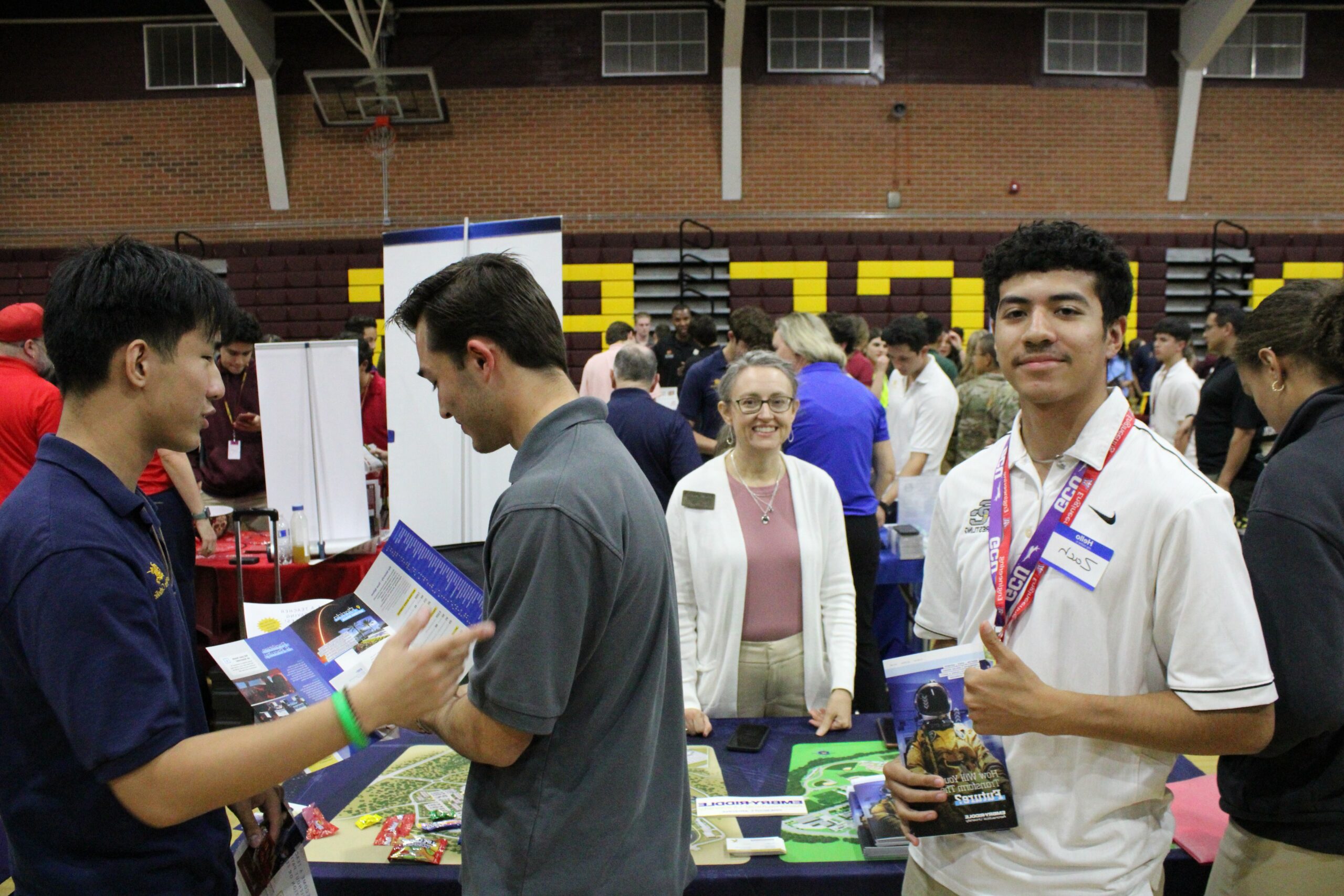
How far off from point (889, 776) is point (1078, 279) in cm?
77

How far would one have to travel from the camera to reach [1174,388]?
21.6 ft

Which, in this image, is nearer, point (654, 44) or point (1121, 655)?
point (1121, 655)

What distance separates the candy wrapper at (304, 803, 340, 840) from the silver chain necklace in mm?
1306

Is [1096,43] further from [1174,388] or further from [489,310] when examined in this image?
[489,310]

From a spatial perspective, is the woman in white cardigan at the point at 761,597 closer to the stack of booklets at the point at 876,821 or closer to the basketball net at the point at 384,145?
the stack of booklets at the point at 876,821

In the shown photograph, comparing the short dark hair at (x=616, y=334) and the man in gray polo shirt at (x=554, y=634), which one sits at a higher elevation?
the short dark hair at (x=616, y=334)

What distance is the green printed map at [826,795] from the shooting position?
5.38 feet

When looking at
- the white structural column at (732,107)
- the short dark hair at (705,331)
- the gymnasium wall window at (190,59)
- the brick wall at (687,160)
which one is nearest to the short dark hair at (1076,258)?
the short dark hair at (705,331)

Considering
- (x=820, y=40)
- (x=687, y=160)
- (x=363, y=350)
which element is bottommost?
(x=363, y=350)

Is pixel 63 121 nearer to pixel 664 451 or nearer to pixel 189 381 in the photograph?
pixel 664 451

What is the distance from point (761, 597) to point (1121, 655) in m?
1.32

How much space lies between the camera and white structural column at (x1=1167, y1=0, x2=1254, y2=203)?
9781 mm

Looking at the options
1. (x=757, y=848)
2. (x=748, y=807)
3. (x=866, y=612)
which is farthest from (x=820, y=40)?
(x=757, y=848)

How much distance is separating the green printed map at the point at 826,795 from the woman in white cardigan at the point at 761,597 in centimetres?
28
